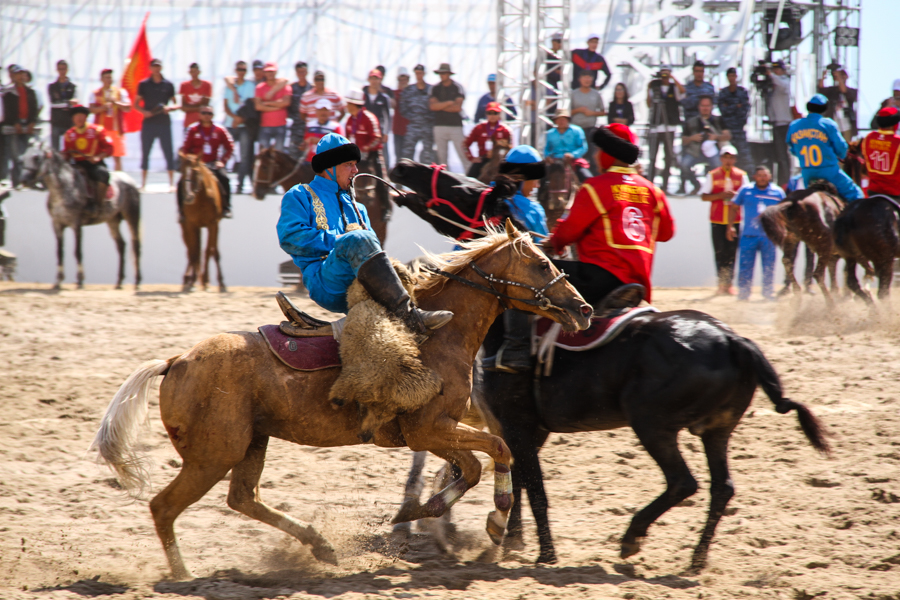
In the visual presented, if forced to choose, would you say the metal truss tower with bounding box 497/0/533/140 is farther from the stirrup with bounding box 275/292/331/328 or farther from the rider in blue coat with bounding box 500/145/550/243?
the stirrup with bounding box 275/292/331/328

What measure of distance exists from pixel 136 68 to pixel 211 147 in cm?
159

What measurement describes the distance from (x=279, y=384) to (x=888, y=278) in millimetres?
7896

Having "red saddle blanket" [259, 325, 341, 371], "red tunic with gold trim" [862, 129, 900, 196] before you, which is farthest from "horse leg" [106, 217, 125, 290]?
"red tunic with gold trim" [862, 129, 900, 196]

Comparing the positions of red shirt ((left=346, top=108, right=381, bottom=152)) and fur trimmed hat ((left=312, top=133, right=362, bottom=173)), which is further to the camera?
red shirt ((left=346, top=108, right=381, bottom=152))

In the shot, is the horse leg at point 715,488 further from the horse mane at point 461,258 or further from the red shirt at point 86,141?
the red shirt at point 86,141

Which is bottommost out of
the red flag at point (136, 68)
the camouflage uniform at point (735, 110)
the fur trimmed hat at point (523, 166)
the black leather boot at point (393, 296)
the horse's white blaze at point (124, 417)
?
the horse's white blaze at point (124, 417)

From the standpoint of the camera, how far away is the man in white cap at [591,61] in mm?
12195

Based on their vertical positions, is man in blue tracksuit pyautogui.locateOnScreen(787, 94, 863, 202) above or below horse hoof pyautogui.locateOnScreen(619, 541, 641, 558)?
above

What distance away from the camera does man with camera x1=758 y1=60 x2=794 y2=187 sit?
482 inches

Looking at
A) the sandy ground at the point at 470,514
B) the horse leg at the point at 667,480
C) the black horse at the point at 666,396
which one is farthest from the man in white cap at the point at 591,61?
the horse leg at the point at 667,480

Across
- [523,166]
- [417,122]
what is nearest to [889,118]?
[417,122]

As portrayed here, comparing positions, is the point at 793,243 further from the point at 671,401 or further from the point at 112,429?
the point at 112,429

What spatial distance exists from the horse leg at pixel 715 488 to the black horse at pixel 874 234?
233 inches

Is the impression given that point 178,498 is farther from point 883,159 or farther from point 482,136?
point 883,159
